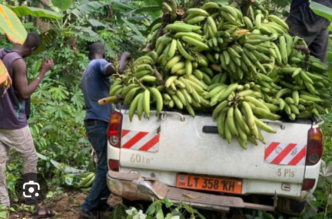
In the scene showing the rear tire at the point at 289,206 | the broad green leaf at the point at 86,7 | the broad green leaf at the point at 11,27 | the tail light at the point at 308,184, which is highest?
the broad green leaf at the point at 11,27

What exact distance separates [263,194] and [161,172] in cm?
89

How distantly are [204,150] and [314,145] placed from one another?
898 mm

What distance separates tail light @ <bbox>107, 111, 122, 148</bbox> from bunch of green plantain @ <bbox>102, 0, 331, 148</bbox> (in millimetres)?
144

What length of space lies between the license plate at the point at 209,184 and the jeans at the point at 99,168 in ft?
3.47

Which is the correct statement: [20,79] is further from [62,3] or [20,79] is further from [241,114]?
[62,3]

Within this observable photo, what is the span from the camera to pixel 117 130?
419cm

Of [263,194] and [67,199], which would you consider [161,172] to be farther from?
[67,199]

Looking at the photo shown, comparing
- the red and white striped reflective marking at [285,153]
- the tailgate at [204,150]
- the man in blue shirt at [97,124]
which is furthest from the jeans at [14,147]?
the red and white striped reflective marking at [285,153]

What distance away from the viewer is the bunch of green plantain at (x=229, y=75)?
4.00 m

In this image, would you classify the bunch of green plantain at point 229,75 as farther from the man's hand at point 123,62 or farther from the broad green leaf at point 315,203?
the broad green leaf at point 315,203

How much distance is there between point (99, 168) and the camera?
16.3 feet

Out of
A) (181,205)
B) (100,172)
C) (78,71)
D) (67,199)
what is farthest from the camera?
(78,71)

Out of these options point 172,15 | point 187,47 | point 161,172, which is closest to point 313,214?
point 161,172

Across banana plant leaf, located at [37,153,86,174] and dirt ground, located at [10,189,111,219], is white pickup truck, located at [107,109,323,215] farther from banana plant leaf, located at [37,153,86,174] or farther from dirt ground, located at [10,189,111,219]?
banana plant leaf, located at [37,153,86,174]
